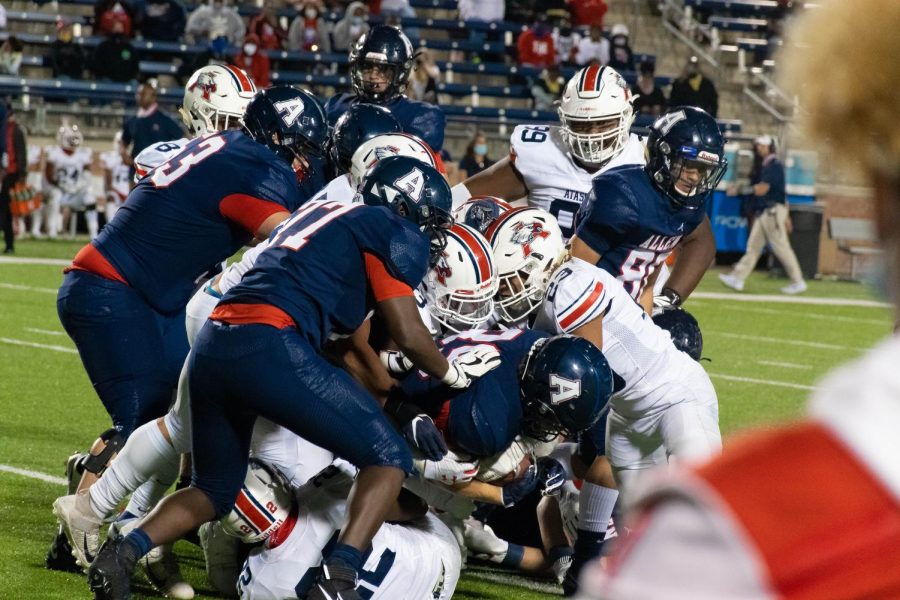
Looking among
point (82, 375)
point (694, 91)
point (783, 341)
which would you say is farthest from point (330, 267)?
point (694, 91)

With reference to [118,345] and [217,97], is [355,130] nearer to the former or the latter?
[217,97]

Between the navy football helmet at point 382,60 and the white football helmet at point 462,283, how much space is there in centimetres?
165

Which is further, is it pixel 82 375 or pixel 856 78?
→ pixel 82 375

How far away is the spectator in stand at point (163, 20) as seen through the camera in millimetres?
18641

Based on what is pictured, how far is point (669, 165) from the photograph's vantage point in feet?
17.5

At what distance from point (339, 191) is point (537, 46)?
49.6 ft

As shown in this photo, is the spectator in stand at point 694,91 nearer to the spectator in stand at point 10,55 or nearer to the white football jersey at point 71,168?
the white football jersey at point 71,168

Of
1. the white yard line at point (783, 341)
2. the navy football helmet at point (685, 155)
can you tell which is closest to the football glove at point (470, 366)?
the navy football helmet at point (685, 155)

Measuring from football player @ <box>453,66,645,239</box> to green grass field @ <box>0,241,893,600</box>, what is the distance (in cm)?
153

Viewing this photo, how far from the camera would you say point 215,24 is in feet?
60.6

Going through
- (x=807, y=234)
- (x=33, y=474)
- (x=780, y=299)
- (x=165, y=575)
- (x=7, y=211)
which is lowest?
(x=780, y=299)

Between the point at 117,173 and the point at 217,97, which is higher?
the point at 217,97

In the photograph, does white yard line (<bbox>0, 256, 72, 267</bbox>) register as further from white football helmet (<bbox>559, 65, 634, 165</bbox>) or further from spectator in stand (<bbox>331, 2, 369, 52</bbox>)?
white football helmet (<bbox>559, 65, 634, 165</bbox>)

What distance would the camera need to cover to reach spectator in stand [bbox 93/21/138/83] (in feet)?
58.7
